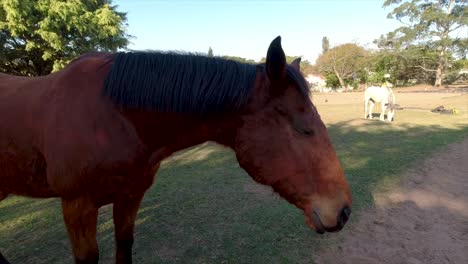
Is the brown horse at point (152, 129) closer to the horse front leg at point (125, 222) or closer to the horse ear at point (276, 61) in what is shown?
the horse ear at point (276, 61)

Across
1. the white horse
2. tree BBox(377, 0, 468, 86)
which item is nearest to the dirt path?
the white horse

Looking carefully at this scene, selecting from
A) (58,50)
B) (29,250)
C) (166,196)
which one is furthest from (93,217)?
(58,50)

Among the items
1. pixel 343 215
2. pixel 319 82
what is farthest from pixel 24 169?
pixel 319 82

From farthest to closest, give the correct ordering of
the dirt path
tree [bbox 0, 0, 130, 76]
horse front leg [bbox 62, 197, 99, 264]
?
tree [bbox 0, 0, 130, 76], the dirt path, horse front leg [bbox 62, 197, 99, 264]

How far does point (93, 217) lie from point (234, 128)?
→ 1058 mm

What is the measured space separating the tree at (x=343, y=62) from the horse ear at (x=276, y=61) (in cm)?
5649

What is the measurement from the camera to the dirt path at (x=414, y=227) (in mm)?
3117

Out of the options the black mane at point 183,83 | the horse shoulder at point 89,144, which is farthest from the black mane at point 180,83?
the horse shoulder at point 89,144

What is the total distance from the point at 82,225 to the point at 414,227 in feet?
12.2

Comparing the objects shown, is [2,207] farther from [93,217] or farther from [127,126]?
[127,126]

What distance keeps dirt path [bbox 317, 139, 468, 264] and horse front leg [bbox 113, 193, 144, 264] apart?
184cm

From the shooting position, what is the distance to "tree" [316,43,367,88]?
5434cm

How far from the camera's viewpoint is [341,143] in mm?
8539

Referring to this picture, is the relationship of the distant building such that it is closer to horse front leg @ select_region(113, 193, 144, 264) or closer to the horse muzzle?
horse front leg @ select_region(113, 193, 144, 264)
